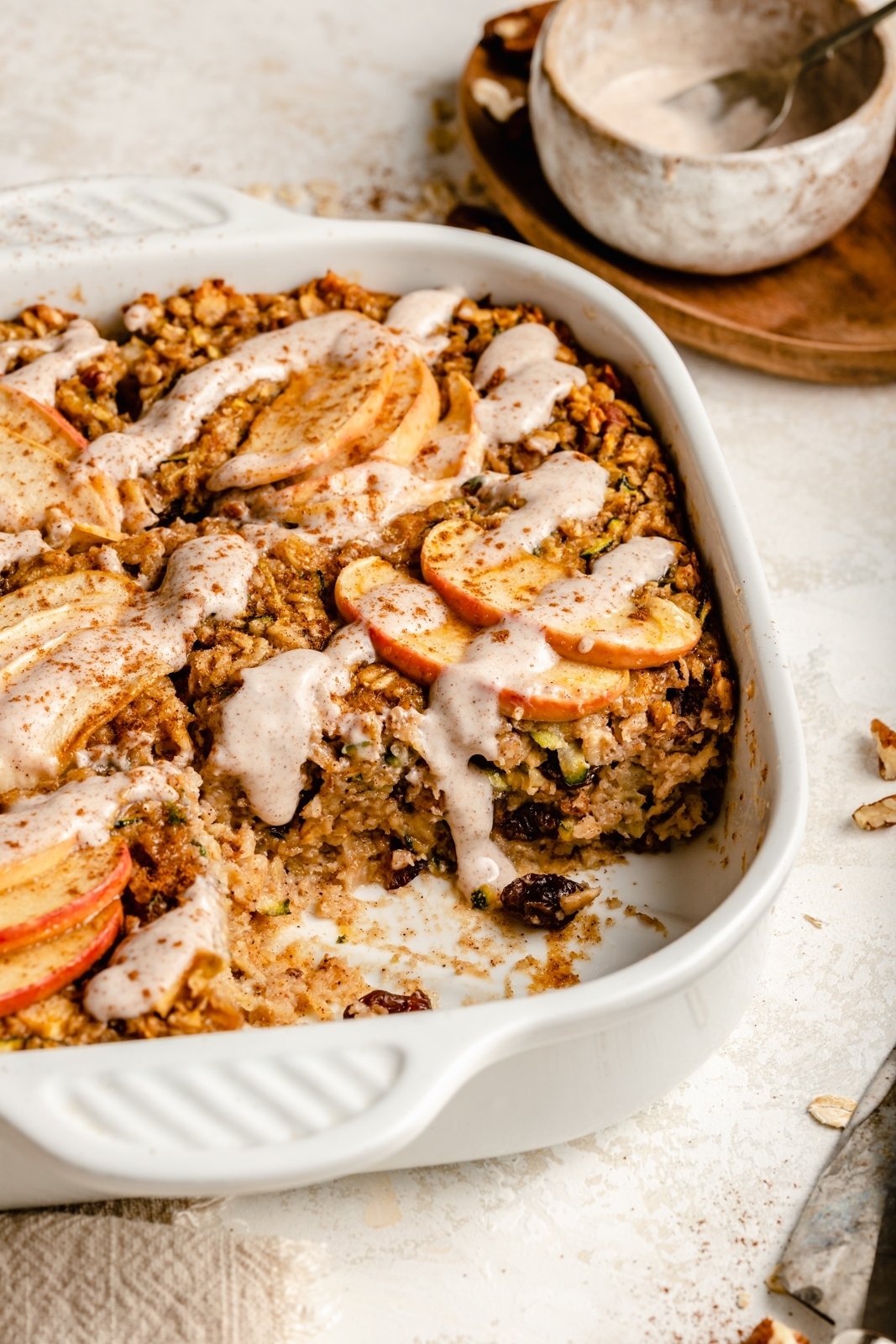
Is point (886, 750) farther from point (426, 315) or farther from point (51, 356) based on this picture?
point (51, 356)

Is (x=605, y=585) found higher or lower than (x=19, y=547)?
higher

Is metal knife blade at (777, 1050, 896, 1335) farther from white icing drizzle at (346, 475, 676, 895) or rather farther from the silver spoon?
the silver spoon

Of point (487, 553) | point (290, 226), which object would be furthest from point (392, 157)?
point (487, 553)

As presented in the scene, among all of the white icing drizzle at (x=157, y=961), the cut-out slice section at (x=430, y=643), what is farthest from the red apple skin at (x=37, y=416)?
the white icing drizzle at (x=157, y=961)

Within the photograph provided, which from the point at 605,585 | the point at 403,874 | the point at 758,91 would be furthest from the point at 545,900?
the point at 758,91

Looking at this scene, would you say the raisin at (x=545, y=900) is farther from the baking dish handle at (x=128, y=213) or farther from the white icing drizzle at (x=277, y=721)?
the baking dish handle at (x=128, y=213)

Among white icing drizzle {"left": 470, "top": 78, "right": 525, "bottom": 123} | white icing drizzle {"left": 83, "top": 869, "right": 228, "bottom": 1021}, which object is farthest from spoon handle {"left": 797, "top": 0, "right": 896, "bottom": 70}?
white icing drizzle {"left": 83, "top": 869, "right": 228, "bottom": 1021}

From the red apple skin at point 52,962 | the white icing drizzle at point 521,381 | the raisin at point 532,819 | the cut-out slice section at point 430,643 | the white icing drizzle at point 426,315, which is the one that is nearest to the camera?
the red apple skin at point 52,962

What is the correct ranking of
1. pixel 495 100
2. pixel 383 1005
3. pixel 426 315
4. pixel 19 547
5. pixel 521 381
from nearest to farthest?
pixel 383 1005
pixel 19 547
pixel 521 381
pixel 426 315
pixel 495 100

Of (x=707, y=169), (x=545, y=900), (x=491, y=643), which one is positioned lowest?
(x=545, y=900)
